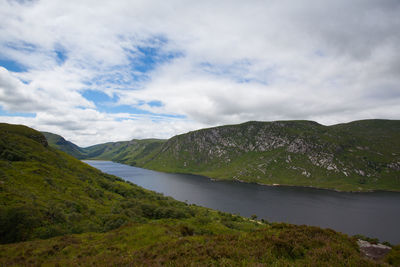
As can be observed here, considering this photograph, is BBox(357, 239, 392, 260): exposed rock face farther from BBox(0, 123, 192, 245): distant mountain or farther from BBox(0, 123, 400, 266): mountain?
BBox(0, 123, 192, 245): distant mountain

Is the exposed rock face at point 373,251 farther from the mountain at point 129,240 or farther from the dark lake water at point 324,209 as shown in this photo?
the dark lake water at point 324,209

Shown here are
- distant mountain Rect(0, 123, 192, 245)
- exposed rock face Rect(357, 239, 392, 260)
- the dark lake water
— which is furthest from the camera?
the dark lake water

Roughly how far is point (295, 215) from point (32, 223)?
369ft

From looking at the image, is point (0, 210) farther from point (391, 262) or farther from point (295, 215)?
point (295, 215)

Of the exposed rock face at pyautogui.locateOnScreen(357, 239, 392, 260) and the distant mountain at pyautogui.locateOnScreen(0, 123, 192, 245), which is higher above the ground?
the exposed rock face at pyautogui.locateOnScreen(357, 239, 392, 260)

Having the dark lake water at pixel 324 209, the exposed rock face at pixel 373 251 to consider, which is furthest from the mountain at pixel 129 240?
the dark lake water at pixel 324 209

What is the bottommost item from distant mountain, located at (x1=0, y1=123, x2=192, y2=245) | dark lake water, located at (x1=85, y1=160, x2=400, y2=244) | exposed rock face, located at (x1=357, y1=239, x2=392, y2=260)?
dark lake water, located at (x1=85, y1=160, x2=400, y2=244)

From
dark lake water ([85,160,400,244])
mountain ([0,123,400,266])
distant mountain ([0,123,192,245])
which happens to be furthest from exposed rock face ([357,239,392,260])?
dark lake water ([85,160,400,244])

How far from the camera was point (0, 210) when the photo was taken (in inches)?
1117

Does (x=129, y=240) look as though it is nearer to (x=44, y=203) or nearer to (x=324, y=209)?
(x=44, y=203)

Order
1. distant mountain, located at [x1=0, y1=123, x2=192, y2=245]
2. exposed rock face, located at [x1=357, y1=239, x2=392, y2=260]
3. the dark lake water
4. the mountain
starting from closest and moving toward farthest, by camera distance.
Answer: the mountain
exposed rock face, located at [x1=357, y1=239, x2=392, y2=260]
distant mountain, located at [x1=0, y1=123, x2=192, y2=245]
the dark lake water

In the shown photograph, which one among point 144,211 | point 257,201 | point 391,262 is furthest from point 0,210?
point 257,201

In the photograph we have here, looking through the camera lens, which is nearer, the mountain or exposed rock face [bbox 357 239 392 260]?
the mountain

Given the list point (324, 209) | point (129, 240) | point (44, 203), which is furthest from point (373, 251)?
point (324, 209)
